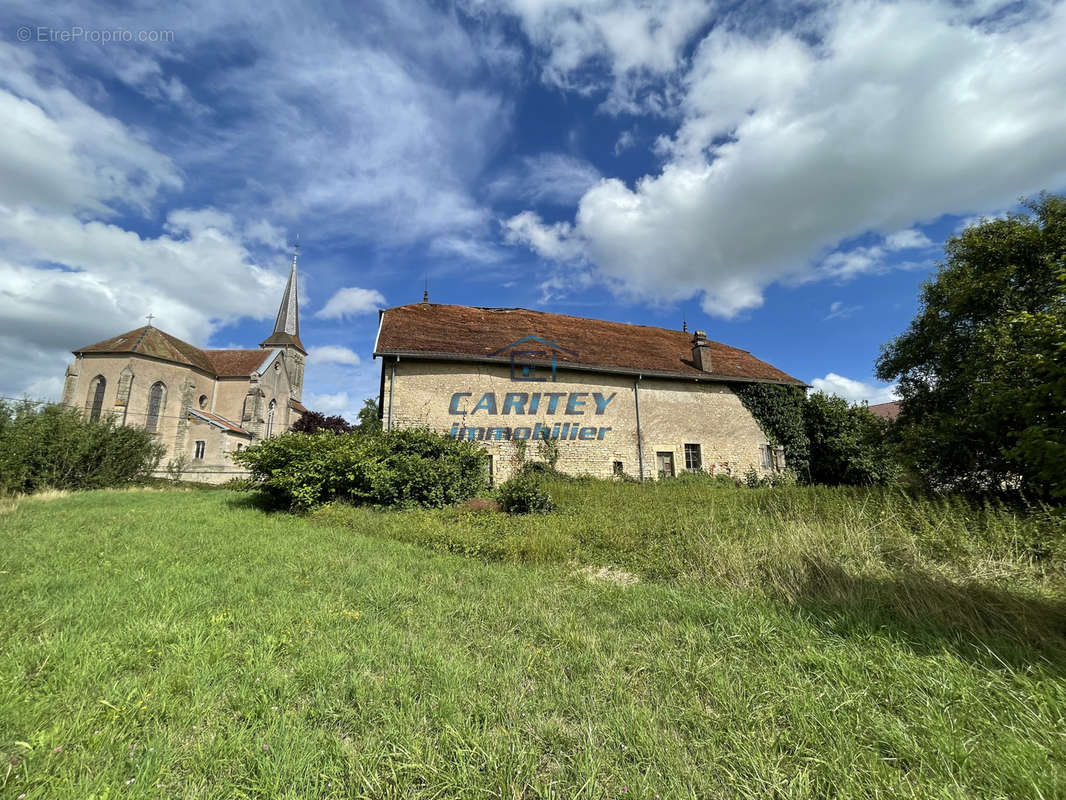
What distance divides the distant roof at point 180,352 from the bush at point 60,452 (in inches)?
541

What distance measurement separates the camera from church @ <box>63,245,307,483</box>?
85.5 ft

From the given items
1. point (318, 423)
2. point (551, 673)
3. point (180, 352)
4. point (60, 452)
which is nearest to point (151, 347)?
point (180, 352)

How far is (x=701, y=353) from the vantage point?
58.3 ft

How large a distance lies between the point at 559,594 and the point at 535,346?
41.3ft

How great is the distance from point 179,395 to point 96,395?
413 cm

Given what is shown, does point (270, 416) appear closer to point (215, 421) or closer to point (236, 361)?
point (236, 361)

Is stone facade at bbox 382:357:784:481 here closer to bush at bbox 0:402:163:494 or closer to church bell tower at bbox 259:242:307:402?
bush at bbox 0:402:163:494

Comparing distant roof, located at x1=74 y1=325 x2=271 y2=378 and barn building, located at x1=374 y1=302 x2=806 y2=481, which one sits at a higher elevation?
distant roof, located at x1=74 y1=325 x2=271 y2=378

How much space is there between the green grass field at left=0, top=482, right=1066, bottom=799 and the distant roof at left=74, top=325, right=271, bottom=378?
99.8 feet

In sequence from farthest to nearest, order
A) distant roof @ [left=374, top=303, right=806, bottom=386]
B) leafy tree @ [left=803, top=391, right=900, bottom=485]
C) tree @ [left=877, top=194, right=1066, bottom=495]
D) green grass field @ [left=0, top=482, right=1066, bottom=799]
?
leafy tree @ [left=803, top=391, right=900, bottom=485] < distant roof @ [left=374, top=303, right=806, bottom=386] < tree @ [left=877, top=194, right=1066, bottom=495] < green grass field @ [left=0, top=482, right=1066, bottom=799]

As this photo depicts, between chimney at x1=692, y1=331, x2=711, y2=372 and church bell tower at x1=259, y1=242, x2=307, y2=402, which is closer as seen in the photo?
chimney at x1=692, y1=331, x2=711, y2=372

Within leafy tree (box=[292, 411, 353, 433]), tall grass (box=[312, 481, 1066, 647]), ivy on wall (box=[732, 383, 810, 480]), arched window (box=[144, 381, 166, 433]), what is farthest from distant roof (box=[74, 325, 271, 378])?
ivy on wall (box=[732, 383, 810, 480])


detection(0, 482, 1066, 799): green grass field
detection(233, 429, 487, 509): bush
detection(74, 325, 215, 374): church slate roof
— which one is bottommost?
detection(0, 482, 1066, 799): green grass field

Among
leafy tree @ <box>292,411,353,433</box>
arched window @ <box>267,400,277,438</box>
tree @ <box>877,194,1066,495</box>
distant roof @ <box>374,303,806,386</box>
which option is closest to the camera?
tree @ <box>877,194,1066,495</box>
